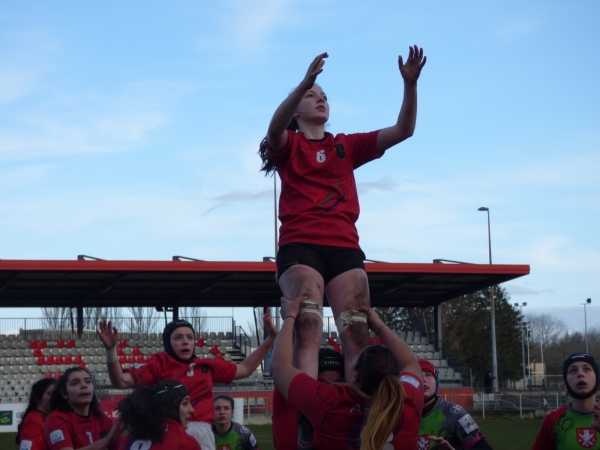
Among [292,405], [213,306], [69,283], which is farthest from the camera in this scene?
[213,306]

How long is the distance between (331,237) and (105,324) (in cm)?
175

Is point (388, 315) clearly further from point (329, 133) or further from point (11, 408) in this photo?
point (329, 133)

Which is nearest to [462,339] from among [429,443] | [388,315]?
[388,315]

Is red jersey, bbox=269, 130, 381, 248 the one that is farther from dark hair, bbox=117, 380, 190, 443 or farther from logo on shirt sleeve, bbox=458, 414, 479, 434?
logo on shirt sleeve, bbox=458, 414, 479, 434

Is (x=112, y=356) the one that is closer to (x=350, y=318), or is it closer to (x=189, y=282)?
(x=350, y=318)

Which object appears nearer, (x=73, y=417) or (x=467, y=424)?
(x=467, y=424)

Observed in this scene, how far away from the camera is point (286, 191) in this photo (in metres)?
5.97

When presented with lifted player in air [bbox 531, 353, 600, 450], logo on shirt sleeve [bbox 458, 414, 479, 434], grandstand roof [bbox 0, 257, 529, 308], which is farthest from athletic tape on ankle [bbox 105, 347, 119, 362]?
grandstand roof [bbox 0, 257, 529, 308]

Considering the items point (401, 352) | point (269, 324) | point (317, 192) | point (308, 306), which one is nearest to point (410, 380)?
point (401, 352)

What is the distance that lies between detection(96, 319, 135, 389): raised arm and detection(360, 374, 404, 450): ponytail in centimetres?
245

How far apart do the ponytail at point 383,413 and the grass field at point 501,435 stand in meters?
16.5

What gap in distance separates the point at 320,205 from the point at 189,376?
6.22 ft

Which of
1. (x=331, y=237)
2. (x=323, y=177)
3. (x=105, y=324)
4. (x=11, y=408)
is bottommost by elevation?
(x=11, y=408)

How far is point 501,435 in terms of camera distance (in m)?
24.2
